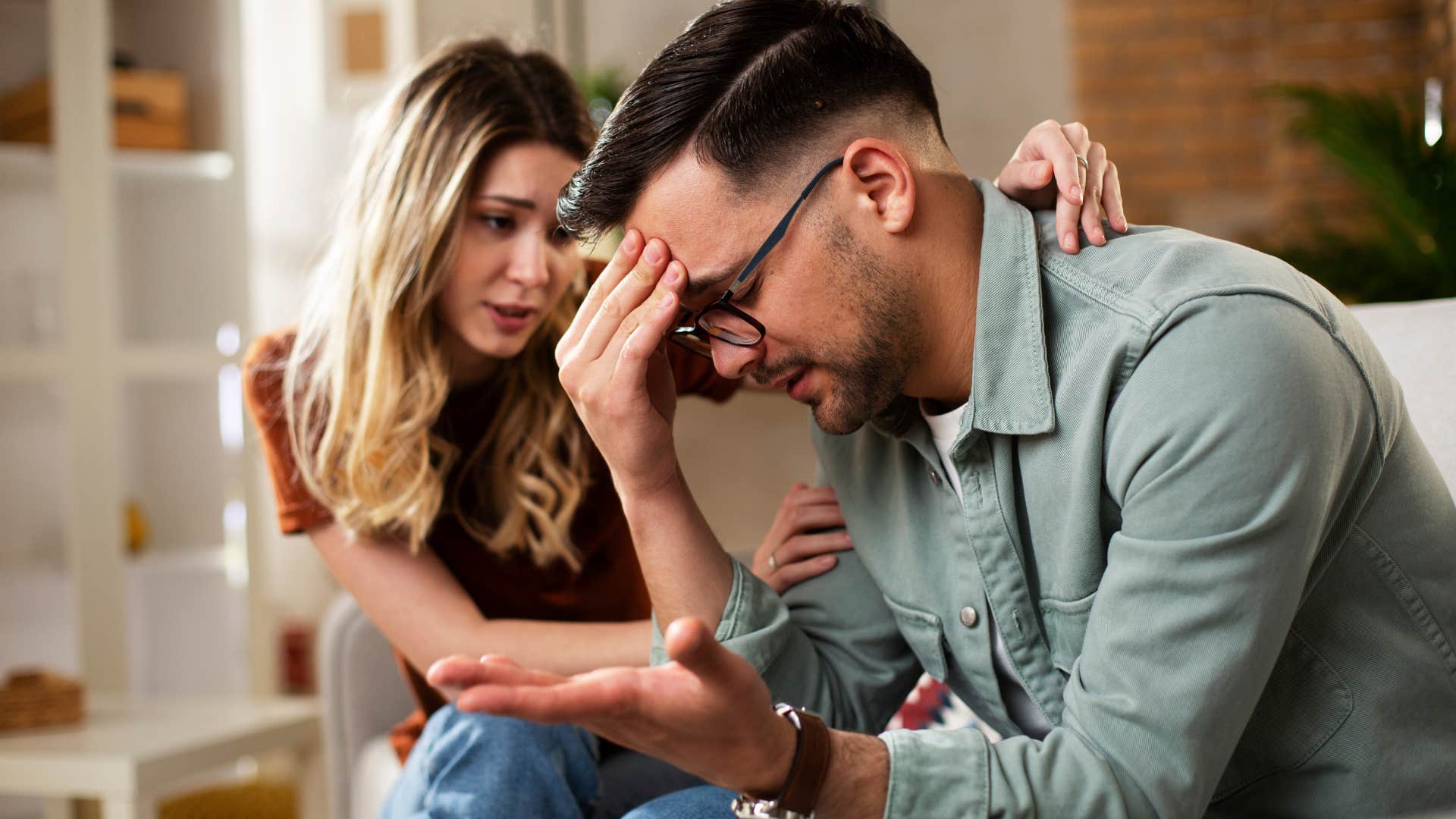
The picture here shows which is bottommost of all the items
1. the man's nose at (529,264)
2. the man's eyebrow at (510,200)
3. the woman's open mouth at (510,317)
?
the woman's open mouth at (510,317)

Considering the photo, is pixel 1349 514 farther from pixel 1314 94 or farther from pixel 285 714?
pixel 1314 94

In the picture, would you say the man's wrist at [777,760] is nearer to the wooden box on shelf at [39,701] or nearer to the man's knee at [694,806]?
the man's knee at [694,806]

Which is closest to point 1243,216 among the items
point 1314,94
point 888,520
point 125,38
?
point 1314,94

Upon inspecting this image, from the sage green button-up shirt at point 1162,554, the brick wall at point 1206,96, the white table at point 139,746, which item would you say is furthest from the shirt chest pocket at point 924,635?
the brick wall at point 1206,96

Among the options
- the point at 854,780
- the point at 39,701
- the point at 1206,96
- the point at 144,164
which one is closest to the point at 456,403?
the point at 854,780

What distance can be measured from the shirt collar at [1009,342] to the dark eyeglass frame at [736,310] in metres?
0.15

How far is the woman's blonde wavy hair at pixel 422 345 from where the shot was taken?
1.44 m

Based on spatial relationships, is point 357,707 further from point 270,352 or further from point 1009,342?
point 1009,342

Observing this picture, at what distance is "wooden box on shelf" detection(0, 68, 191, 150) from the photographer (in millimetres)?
2793

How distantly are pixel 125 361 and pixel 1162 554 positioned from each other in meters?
2.57

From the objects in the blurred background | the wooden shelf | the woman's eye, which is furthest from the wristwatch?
the wooden shelf

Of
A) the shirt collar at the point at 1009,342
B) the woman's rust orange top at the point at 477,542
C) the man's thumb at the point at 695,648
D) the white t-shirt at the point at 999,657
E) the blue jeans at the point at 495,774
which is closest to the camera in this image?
the man's thumb at the point at 695,648

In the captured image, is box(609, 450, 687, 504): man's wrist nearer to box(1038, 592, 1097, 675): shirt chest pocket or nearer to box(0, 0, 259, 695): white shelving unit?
box(1038, 592, 1097, 675): shirt chest pocket

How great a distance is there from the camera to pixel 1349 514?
90 cm
